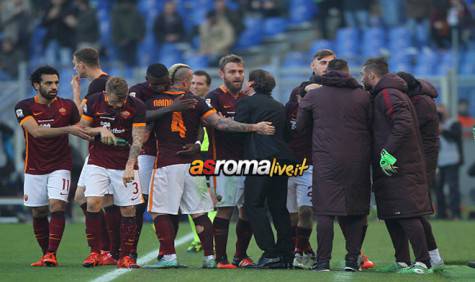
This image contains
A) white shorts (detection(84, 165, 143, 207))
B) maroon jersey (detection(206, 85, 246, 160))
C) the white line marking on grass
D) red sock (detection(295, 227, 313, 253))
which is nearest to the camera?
the white line marking on grass

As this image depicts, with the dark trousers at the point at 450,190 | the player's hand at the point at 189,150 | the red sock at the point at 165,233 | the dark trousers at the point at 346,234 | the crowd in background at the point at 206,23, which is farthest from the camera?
the crowd in background at the point at 206,23

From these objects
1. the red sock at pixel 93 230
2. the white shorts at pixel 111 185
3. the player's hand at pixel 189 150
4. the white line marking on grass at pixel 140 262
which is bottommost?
the white line marking on grass at pixel 140 262

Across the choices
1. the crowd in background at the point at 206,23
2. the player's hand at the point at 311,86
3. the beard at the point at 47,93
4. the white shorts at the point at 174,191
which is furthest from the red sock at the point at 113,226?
the crowd in background at the point at 206,23

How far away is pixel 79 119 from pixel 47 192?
2.57 feet

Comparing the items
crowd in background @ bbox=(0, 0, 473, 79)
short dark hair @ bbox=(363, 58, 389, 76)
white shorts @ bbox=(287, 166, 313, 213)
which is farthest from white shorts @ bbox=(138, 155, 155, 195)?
crowd in background @ bbox=(0, 0, 473, 79)

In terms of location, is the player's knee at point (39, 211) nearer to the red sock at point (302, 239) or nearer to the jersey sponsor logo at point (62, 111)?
the jersey sponsor logo at point (62, 111)

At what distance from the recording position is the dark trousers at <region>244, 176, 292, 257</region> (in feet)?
36.2

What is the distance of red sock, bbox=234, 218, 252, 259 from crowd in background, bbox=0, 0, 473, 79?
39.9 ft

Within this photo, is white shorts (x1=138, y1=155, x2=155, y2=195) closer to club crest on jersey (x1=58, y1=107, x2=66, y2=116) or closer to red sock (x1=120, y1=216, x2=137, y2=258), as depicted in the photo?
red sock (x1=120, y1=216, x2=137, y2=258)

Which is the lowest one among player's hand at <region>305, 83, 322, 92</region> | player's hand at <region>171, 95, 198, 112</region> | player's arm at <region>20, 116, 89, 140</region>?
player's arm at <region>20, 116, 89, 140</region>

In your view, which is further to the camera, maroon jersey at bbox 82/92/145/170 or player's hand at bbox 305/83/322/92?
player's hand at bbox 305/83/322/92

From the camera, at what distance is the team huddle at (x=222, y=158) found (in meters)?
10.5

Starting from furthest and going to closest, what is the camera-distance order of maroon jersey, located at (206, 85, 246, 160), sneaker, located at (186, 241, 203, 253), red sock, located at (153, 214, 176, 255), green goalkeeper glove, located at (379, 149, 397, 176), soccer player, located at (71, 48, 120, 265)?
1. sneaker, located at (186, 241, 203, 253)
2. maroon jersey, located at (206, 85, 246, 160)
3. soccer player, located at (71, 48, 120, 265)
4. red sock, located at (153, 214, 176, 255)
5. green goalkeeper glove, located at (379, 149, 397, 176)

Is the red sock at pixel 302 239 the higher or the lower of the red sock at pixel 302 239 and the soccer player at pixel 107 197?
the lower
